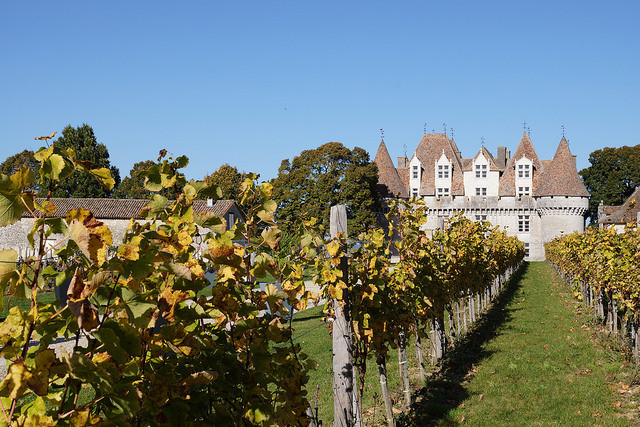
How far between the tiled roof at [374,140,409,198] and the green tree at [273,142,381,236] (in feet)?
17.2

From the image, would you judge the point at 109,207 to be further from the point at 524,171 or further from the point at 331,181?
the point at 524,171

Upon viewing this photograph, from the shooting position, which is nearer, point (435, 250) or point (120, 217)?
point (435, 250)

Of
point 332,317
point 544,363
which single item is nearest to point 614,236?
point 544,363

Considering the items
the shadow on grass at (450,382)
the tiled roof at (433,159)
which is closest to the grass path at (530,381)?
the shadow on grass at (450,382)

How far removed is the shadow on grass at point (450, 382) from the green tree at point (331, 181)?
28.9m

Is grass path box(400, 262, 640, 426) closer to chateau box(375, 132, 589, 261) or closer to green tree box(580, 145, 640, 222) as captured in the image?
chateau box(375, 132, 589, 261)

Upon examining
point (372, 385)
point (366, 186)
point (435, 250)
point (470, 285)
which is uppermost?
point (366, 186)

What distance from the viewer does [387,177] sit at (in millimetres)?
50469

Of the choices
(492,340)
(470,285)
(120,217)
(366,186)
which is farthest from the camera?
(366,186)

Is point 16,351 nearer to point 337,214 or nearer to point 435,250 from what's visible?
point 337,214

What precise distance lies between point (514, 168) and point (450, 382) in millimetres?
47082

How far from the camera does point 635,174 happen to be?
63.0 m

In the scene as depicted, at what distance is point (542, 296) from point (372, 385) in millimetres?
13858

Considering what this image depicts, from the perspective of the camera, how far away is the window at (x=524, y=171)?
51.1m
